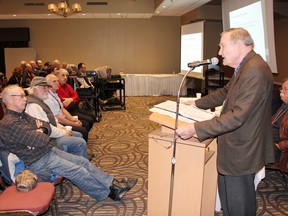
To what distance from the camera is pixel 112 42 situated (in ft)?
35.9

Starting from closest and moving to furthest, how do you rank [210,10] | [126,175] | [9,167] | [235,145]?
[235,145]
[9,167]
[126,175]
[210,10]

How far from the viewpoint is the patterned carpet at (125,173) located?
271cm

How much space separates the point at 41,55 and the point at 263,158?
10.6 m

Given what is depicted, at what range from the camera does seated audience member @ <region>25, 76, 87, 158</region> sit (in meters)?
2.95

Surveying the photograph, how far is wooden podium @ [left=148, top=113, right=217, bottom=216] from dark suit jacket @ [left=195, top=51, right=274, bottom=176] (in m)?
0.20

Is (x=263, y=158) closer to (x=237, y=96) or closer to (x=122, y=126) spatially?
(x=237, y=96)

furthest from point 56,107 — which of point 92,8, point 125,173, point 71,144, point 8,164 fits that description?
point 92,8

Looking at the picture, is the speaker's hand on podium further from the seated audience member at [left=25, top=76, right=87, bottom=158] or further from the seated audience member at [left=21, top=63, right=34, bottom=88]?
the seated audience member at [left=21, top=63, right=34, bottom=88]

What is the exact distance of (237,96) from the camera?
165 centimetres

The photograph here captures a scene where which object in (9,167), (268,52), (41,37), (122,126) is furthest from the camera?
(41,37)

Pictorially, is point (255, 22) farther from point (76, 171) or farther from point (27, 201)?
point (27, 201)

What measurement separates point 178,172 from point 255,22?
3094 millimetres

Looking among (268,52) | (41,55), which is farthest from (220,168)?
(41,55)

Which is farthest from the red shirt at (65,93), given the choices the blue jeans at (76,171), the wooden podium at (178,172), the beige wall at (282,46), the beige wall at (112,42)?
the beige wall at (112,42)
